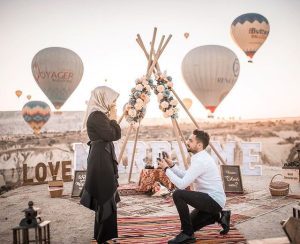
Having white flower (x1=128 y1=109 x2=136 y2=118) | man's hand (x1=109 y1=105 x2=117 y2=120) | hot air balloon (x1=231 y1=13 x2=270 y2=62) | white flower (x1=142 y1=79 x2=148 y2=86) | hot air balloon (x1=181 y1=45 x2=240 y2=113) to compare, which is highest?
hot air balloon (x1=231 y1=13 x2=270 y2=62)

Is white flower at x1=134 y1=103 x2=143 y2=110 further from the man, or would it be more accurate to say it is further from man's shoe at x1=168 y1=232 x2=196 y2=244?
man's shoe at x1=168 y1=232 x2=196 y2=244

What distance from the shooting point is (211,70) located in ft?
52.8

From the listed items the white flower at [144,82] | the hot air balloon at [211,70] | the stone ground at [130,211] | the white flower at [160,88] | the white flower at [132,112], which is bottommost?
the stone ground at [130,211]

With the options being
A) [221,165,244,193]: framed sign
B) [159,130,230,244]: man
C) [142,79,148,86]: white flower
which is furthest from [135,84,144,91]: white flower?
[159,130,230,244]: man

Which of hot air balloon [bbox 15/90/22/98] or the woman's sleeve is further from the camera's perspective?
hot air balloon [bbox 15/90/22/98]

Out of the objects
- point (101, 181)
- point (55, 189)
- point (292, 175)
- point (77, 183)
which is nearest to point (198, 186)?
point (101, 181)

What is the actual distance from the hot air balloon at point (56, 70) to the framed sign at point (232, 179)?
13.1m

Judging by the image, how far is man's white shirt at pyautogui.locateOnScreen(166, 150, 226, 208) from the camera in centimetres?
452

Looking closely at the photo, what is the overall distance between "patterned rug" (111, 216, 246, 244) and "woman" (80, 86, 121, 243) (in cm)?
45

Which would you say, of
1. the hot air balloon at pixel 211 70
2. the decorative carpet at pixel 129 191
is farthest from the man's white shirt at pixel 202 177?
the hot air balloon at pixel 211 70

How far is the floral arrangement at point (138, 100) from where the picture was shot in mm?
8414

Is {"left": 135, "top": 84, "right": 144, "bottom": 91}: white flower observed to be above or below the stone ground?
above

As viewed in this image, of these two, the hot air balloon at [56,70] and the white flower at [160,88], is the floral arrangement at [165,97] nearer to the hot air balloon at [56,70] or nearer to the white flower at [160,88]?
the white flower at [160,88]

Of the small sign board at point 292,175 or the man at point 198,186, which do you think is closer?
the man at point 198,186
